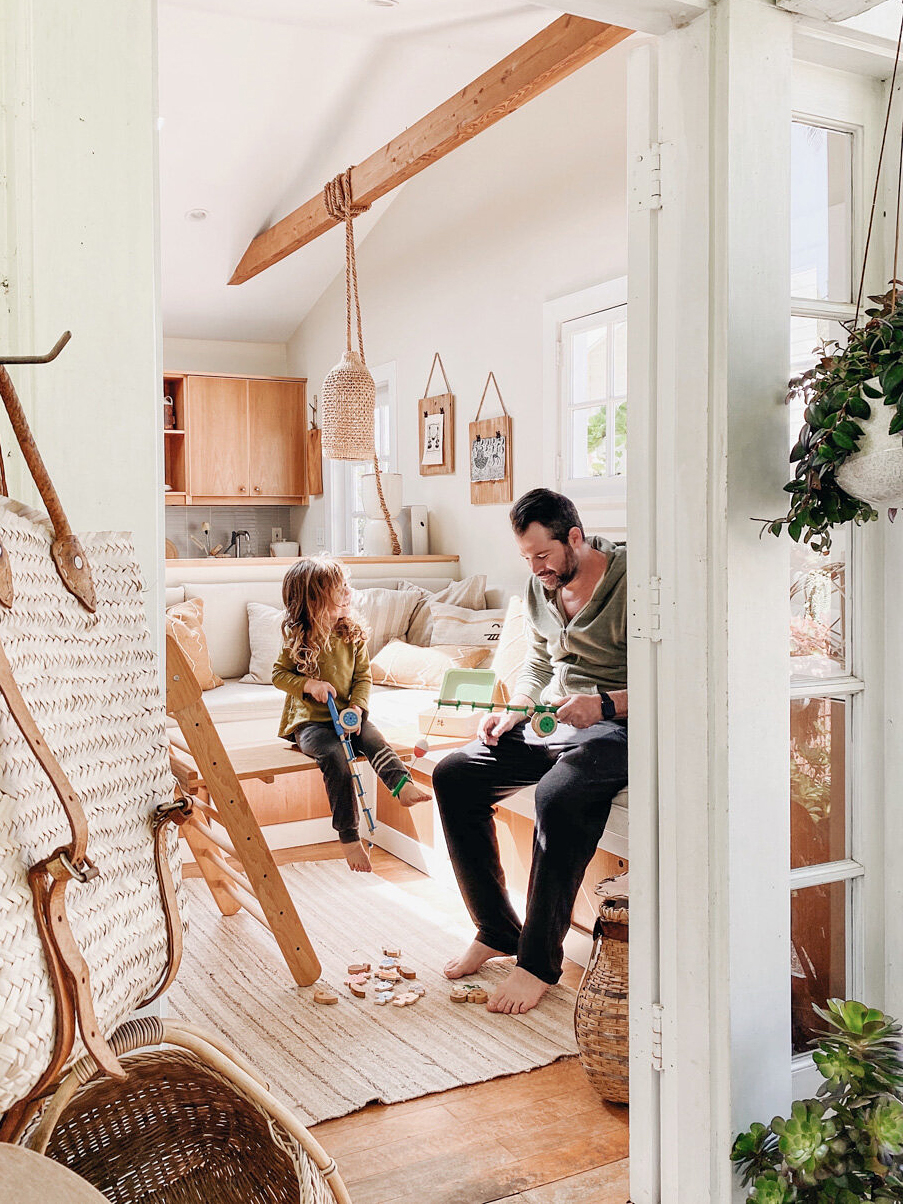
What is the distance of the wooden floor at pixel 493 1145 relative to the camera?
1926 mm

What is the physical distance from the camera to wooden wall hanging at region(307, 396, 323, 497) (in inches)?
295

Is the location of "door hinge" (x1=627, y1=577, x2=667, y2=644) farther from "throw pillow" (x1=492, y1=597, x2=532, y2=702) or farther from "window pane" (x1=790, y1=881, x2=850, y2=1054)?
"throw pillow" (x1=492, y1=597, x2=532, y2=702)

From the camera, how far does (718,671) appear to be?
172 cm

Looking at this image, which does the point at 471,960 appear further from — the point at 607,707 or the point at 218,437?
the point at 218,437

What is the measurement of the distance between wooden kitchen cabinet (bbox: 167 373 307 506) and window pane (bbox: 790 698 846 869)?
6058 millimetres

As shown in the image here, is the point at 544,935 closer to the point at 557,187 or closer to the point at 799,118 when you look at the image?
the point at 799,118

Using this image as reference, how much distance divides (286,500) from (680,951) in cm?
631

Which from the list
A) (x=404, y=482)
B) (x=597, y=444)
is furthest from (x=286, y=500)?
(x=597, y=444)

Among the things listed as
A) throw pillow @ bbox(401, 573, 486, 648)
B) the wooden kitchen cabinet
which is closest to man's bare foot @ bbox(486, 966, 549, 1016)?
throw pillow @ bbox(401, 573, 486, 648)

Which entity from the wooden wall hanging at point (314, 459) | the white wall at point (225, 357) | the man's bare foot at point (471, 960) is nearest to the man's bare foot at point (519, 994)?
the man's bare foot at point (471, 960)

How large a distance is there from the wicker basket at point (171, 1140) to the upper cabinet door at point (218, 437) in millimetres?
6347

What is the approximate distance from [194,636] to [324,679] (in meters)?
1.28

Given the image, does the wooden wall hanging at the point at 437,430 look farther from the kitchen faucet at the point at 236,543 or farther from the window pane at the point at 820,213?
the window pane at the point at 820,213

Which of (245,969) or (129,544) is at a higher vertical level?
(129,544)
